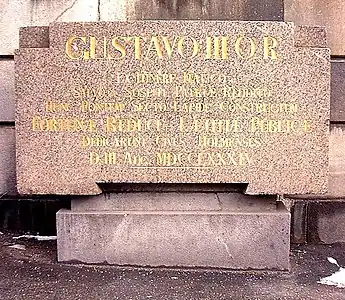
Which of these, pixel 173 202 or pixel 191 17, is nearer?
pixel 173 202

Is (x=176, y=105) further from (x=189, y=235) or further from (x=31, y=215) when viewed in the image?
(x=31, y=215)

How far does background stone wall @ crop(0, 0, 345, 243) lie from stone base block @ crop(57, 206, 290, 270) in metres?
1.12

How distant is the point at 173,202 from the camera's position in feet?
16.7

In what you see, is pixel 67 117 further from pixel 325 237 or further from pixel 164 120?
pixel 325 237

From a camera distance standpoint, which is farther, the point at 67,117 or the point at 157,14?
the point at 157,14

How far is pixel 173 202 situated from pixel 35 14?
275 centimetres

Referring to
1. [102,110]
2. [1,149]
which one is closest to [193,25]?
[102,110]

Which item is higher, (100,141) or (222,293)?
(100,141)

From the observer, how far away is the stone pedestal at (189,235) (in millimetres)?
4926

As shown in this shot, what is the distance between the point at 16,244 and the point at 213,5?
329 cm

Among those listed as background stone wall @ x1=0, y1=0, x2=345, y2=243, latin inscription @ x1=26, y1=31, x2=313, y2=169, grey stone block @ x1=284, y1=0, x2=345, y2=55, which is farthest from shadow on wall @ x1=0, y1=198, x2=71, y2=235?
grey stone block @ x1=284, y1=0, x2=345, y2=55

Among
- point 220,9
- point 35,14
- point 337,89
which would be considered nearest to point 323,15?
point 337,89

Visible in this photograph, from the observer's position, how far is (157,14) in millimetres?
6102

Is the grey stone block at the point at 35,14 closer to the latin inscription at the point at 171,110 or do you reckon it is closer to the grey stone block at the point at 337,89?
the latin inscription at the point at 171,110
